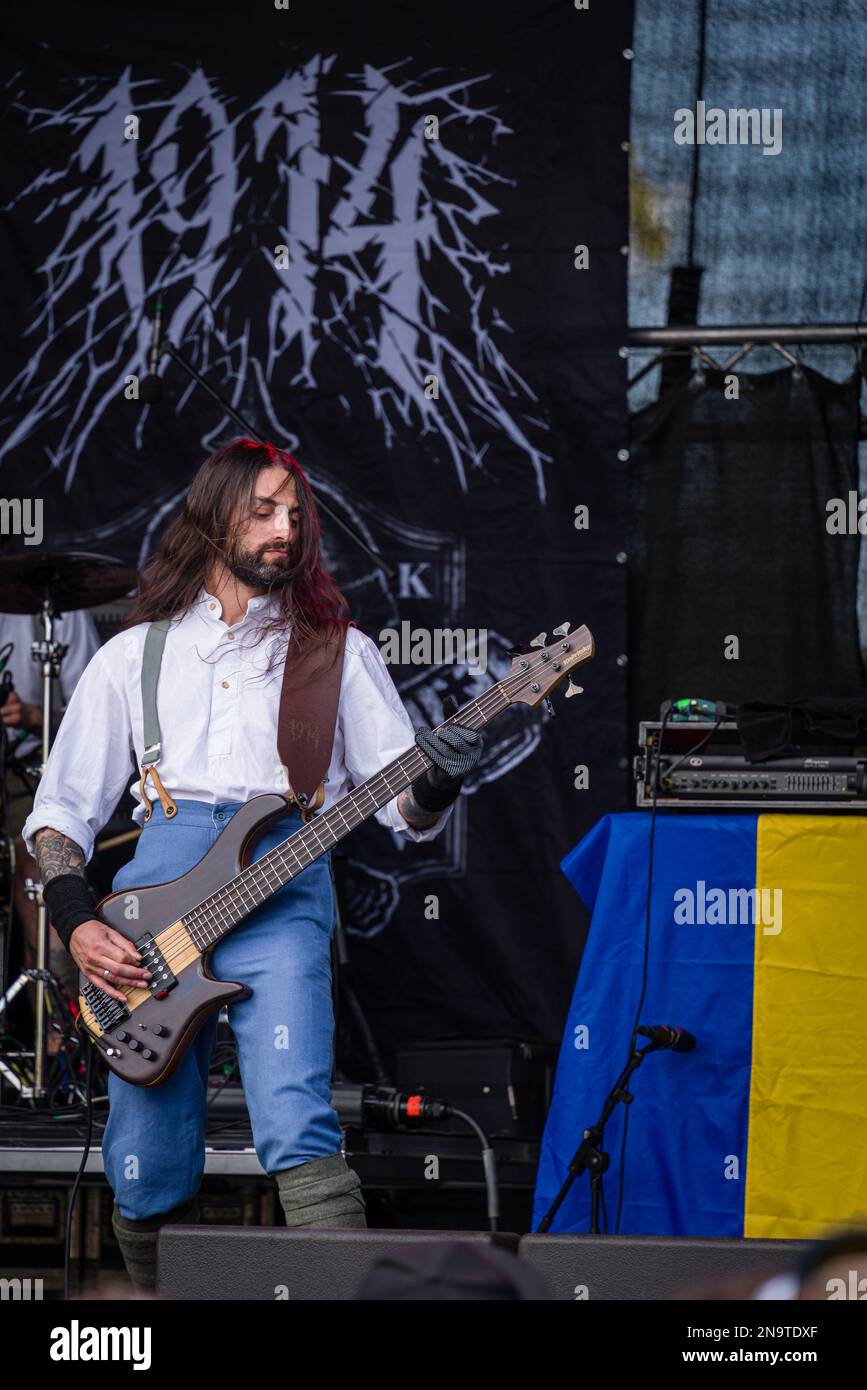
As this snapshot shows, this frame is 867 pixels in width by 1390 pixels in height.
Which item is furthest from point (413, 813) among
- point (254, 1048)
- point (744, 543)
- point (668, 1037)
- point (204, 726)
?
point (744, 543)

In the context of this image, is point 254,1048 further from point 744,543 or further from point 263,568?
point 744,543

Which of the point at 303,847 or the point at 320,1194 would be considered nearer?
the point at 320,1194

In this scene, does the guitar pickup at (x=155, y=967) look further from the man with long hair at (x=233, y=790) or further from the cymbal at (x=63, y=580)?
the cymbal at (x=63, y=580)

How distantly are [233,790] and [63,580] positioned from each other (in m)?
2.18

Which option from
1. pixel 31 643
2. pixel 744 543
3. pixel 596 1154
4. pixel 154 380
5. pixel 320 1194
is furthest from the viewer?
pixel 31 643

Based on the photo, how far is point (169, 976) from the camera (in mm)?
3074

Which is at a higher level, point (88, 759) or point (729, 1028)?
point (88, 759)

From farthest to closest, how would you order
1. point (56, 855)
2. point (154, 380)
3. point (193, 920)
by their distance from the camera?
point (154, 380) → point (56, 855) → point (193, 920)

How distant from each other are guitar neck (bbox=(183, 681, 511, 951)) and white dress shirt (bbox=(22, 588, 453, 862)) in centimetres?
12

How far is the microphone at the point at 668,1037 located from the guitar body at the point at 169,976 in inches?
45.4

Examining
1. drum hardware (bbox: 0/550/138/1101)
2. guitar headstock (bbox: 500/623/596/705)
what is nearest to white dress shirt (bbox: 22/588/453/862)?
guitar headstock (bbox: 500/623/596/705)

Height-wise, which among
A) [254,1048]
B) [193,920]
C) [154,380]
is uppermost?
[154,380]
